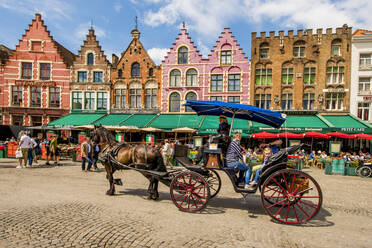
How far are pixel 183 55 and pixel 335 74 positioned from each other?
47.9 ft

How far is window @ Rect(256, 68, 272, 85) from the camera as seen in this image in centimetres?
2164

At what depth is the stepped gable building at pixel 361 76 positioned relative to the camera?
1983 cm

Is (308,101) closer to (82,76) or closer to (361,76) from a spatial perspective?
(361,76)

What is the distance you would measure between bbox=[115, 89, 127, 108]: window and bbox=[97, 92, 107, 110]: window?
1.19 m

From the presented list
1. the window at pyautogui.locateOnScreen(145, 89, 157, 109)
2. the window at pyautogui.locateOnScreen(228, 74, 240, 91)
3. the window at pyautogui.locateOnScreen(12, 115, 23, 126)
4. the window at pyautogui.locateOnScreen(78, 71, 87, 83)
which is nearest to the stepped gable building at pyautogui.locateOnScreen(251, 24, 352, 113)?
the window at pyautogui.locateOnScreen(228, 74, 240, 91)

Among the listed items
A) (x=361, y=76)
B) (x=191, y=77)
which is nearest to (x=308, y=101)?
(x=361, y=76)

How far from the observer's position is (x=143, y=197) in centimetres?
645

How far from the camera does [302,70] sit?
20891 mm

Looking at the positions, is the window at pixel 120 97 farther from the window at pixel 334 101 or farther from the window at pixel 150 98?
the window at pixel 334 101

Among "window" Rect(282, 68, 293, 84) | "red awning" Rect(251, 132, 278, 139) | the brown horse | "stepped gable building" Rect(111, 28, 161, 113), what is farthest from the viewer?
"stepped gable building" Rect(111, 28, 161, 113)

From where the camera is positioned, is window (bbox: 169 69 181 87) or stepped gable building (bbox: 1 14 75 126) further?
stepped gable building (bbox: 1 14 75 126)

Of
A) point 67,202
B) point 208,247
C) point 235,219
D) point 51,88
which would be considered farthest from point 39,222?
point 51,88

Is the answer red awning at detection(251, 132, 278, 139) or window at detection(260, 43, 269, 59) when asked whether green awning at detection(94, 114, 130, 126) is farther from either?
window at detection(260, 43, 269, 59)

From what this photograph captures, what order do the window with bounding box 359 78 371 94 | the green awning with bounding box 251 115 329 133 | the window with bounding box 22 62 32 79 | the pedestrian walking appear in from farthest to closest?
the window with bounding box 22 62 32 79
the window with bounding box 359 78 371 94
the green awning with bounding box 251 115 329 133
the pedestrian walking
